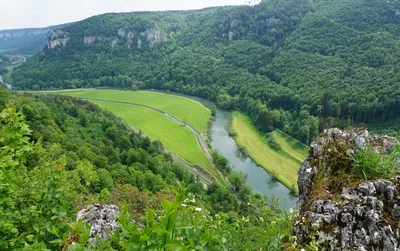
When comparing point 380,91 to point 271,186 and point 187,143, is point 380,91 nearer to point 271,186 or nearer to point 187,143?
point 271,186

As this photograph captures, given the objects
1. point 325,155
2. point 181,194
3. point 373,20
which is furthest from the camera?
point 373,20

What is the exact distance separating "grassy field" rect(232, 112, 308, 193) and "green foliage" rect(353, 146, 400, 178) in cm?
3392

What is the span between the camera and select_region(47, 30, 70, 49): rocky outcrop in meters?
136

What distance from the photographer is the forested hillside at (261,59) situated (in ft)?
194

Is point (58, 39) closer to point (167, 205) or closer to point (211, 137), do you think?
point (211, 137)

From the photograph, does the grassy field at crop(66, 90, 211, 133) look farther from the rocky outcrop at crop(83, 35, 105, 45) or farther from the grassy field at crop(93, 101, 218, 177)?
the rocky outcrop at crop(83, 35, 105, 45)

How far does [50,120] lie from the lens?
36500 mm

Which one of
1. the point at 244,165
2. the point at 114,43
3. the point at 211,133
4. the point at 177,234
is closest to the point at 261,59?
the point at 211,133

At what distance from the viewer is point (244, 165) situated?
155 feet

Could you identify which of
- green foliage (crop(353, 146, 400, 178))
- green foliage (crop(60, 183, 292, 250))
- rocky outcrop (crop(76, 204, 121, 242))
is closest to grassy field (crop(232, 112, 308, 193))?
green foliage (crop(353, 146, 400, 178))

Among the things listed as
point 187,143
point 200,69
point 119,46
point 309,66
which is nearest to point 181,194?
point 187,143

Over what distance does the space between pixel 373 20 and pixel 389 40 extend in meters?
16.4

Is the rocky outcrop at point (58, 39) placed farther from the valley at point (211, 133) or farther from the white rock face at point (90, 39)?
the white rock face at point (90, 39)

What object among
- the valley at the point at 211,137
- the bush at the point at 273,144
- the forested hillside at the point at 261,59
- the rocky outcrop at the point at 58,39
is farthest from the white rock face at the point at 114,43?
the bush at the point at 273,144
